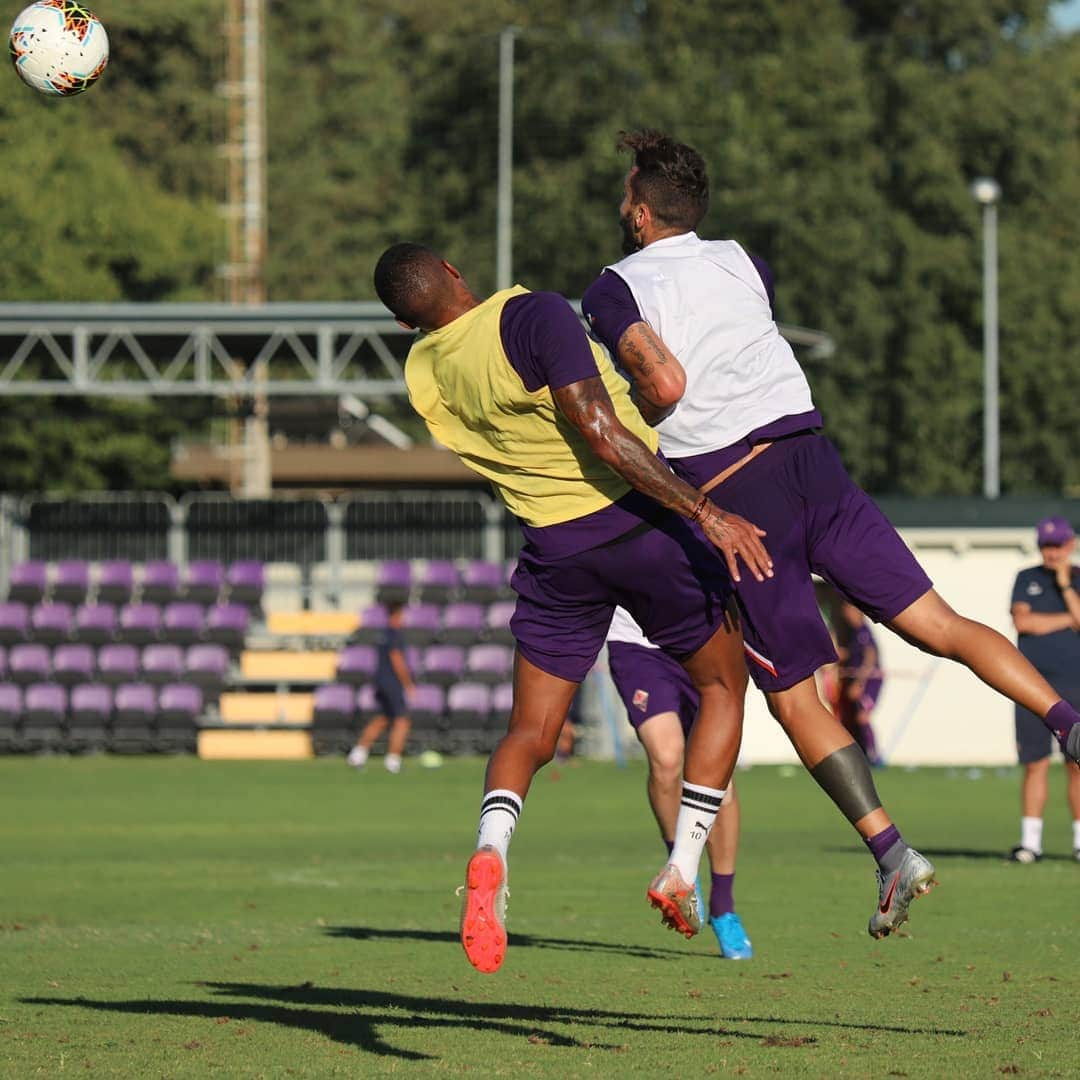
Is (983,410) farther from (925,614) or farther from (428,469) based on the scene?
(925,614)

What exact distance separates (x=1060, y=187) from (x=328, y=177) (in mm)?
22605

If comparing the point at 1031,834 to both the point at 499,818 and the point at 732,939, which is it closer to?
the point at 732,939

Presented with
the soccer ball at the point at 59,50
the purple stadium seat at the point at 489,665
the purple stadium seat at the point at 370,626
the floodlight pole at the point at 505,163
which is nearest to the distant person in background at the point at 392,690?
the purple stadium seat at the point at 489,665

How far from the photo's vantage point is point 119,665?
3131cm

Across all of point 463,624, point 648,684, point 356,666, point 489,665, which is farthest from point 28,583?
point 648,684

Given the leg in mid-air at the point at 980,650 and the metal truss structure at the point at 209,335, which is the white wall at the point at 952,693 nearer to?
the metal truss structure at the point at 209,335

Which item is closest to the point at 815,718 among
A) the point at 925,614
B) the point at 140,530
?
the point at 925,614

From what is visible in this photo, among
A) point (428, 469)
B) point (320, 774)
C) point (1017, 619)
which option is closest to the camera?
point (1017, 619)

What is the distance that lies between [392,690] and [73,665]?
6.01 meters

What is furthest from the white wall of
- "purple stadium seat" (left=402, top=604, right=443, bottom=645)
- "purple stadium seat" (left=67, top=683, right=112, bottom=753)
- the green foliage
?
the green foliage

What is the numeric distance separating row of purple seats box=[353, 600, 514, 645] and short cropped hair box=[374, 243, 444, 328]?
76.7 feet

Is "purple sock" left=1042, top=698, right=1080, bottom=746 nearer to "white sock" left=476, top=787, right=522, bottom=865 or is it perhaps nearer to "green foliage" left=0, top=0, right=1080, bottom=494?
"white sock" left=476, top=787, right=522, bottom=865

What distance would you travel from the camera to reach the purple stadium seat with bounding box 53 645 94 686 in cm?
3136

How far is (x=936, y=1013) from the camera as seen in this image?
8219mm
